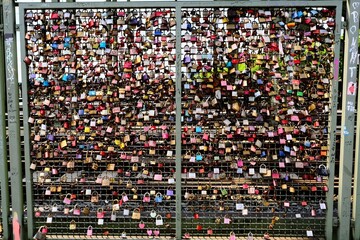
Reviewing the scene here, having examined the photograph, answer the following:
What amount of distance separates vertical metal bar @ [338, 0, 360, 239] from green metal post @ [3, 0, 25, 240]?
351cm

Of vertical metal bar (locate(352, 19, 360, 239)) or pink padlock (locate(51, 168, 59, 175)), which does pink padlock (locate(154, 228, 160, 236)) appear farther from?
vertical metal bar (locate(352, 19, 360, 239))

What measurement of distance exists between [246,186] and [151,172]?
1.06 metres

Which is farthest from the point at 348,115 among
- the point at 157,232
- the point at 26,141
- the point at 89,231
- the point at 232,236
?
the point at 26,141

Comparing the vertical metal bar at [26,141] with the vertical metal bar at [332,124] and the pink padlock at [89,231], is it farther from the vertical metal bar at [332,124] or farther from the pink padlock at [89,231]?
the vertical metal bar at [332,124]

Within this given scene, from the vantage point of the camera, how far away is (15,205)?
415 centimetres

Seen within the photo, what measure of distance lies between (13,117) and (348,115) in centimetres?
359

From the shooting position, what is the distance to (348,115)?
13.0 feet

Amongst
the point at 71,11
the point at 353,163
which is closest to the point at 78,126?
the point at 71,11

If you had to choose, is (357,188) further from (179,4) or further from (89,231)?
(89,231)

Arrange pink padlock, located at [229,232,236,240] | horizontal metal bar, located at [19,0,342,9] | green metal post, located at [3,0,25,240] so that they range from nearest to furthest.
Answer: horizontal metal bar, located at [19,0,342,9]
green metal post, located at [3,0,25,240]
pink padlock, located at [229,232,236,240]

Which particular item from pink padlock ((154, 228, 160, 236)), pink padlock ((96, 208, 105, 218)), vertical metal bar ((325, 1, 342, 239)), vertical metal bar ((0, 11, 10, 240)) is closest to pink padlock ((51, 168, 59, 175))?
vertical metal bar ((0, 11, 10, 240))

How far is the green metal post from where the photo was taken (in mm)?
3979

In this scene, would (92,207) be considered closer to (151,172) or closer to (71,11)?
(151,172)

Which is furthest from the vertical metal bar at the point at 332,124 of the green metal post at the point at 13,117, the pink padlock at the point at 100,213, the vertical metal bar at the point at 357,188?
the green metal post at the point at 13,117
